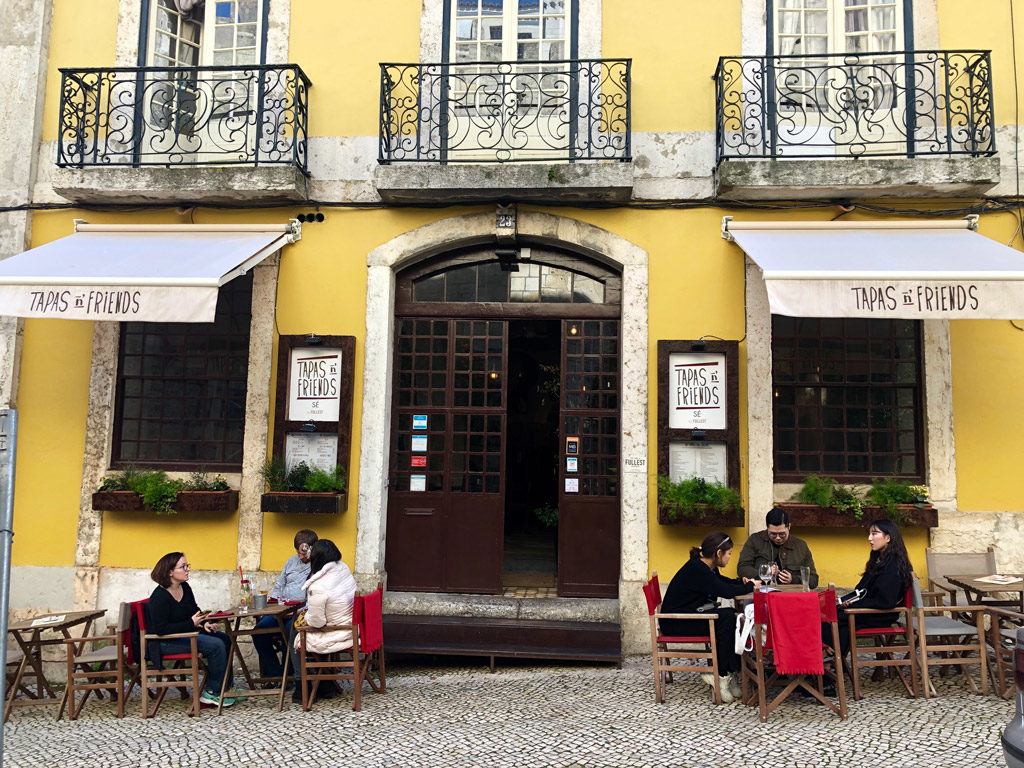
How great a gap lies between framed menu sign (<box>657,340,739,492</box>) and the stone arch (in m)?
0.19

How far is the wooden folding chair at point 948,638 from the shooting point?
17.2 feet

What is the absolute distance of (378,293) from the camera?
7.18 meters

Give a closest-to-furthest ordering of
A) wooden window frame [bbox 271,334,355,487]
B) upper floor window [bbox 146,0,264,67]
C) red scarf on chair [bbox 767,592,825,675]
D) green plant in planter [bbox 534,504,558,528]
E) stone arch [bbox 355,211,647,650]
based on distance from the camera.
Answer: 1. red scarf on chair [bbox 767,592,825,675]
2. stone arch [bbox 355,211,647,650]
3. wooden window frame [bbox 271,334,355,487]
4. upper floor window [bbox 146,0,264,67]
5. green plant in planter [bbox 534,504,558,528]

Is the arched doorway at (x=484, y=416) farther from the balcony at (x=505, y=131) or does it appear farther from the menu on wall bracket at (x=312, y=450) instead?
the balcony at (x=505, y=131)

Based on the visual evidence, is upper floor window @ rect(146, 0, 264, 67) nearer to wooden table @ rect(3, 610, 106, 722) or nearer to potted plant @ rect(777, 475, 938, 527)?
wooden table @ rect(3, 610, 106, 722)

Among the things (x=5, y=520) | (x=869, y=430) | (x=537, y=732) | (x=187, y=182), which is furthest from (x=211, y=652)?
(x=869, y=430)

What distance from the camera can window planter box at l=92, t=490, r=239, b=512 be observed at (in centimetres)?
690

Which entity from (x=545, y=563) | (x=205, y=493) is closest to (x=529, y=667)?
(x=545, y=563)

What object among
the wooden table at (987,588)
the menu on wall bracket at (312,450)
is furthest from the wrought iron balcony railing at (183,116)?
the wooden table at (987,588)

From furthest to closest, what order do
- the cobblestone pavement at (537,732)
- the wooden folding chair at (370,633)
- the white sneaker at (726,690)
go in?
1. the wooden folding chair at (370,633)
2. the white sneaker at (726,690)
3. the cobblestone pavement at (537,732)

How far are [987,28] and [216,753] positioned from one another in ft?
27.4

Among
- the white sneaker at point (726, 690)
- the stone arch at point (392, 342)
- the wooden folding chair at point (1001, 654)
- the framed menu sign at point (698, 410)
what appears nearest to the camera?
the wooden folding chair at point (1001, 654)

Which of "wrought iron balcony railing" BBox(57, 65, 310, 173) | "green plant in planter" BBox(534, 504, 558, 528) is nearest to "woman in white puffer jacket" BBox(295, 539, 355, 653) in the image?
"wrought iron balcony railing" BBox(57, 65, 310, 173)

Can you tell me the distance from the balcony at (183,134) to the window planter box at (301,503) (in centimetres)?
269
